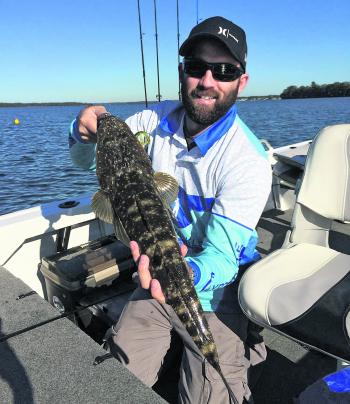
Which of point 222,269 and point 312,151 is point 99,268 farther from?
point 312,151

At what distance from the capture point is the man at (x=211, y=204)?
3.05 m

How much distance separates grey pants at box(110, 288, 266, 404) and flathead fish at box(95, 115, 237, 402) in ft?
1.11

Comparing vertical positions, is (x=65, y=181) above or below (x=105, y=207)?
below

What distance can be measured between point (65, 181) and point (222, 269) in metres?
14.9

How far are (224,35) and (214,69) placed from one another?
0.29m

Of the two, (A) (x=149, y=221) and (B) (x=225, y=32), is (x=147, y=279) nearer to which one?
(A) (x=149, y=221)

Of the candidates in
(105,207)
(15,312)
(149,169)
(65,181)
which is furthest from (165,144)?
(65,181)

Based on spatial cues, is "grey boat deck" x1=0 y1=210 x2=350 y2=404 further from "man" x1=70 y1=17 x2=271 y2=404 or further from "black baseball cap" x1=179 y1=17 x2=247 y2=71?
"black baseball cap" x1=179 y1=17 x2=247 y2=71

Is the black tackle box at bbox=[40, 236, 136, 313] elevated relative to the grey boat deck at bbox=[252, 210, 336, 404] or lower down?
elevated

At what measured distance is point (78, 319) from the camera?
4160mm

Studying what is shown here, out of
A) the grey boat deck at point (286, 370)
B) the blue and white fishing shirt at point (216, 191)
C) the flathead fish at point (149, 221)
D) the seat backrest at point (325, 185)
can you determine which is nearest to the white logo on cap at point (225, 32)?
the blue and white fishing shirt at point (216, 191)

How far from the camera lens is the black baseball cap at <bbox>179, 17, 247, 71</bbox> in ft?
10.6

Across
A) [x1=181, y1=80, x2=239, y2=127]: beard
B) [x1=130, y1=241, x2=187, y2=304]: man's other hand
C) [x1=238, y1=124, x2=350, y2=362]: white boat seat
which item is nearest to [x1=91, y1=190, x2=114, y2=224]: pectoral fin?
[x1=130, y1=241, x2=187, y2=304]: man's other hand

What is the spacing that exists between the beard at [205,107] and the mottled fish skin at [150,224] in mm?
652
